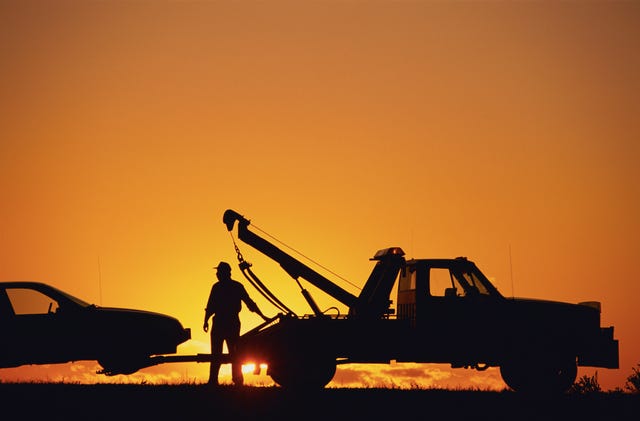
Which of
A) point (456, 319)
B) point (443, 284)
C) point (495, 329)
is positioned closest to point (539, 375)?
point (495, 329)

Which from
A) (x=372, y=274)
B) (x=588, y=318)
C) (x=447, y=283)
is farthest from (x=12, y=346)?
(x=588, y=318)

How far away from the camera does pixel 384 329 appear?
18.8m

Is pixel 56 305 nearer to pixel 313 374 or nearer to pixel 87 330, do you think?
pixel 87 330

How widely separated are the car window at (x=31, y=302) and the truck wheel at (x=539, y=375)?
9.12m

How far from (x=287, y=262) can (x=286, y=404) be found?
5.12 meters

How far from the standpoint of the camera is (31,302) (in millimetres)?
20875

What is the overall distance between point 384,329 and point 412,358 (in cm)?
78

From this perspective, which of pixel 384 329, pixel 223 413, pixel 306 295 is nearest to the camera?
pixel 223 413

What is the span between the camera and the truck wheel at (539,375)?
19.4 meters

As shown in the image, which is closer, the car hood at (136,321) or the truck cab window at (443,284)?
the truck cab window at (443,284)

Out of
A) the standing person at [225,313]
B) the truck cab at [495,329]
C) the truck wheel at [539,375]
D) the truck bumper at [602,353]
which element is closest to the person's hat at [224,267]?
the standing person at [225,313]

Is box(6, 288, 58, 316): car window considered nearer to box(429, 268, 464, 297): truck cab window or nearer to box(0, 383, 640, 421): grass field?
box(0, 383, 640, 421): grass field

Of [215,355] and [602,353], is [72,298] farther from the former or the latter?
[602,353]

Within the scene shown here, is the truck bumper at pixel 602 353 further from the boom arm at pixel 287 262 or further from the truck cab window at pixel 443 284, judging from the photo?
the boom arm at pixel 287 262
